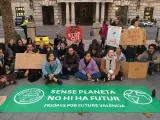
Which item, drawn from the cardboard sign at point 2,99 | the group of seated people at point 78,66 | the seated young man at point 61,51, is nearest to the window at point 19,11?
the group of seated people at point 78,66

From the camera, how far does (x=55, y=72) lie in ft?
21.2

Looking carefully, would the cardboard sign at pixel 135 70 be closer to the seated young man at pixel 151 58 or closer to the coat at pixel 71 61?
the seated young man at pixel 151 58

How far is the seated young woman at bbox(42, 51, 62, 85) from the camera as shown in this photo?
6357 millimetres

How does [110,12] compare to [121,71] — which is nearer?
[121,71]

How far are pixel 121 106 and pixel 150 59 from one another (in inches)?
127

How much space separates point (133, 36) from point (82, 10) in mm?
28433

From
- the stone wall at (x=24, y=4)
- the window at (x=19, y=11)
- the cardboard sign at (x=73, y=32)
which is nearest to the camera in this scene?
the cardboard sign at (x=73, y=32)

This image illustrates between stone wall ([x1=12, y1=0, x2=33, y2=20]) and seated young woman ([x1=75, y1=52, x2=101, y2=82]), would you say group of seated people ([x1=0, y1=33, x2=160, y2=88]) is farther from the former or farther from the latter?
stone wall ([x1=12, y1=0, x2=33, y2=20])

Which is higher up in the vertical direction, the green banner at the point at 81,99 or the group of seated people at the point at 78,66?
the group of seated people at the point at 78,66

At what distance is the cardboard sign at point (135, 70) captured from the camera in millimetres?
6648

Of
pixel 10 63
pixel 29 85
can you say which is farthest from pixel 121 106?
pixel 10 63

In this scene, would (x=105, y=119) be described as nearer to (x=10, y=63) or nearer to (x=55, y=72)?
(x=55, y=72)

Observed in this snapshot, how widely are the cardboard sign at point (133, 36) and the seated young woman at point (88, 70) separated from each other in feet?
6.59

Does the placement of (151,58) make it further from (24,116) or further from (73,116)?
(24,116)
